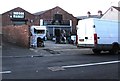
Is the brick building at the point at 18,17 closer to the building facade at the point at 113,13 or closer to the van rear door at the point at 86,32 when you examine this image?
the building facade at the point at 113,13

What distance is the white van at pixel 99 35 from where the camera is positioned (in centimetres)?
2053

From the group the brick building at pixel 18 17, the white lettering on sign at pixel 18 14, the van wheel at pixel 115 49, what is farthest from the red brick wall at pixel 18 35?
the white lettering on sign at pixel 18 14

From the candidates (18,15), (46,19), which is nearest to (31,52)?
(18,15)

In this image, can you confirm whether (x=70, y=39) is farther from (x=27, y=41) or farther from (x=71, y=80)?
(x=71, y=80)

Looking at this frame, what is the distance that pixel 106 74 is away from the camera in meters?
11.4

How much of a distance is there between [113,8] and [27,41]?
3491 cm

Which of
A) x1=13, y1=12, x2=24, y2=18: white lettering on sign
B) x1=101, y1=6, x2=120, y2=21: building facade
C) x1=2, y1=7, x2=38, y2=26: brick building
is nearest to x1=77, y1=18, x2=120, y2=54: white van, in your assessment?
x1=101, y1=6, x2=120, y2=21: building facade

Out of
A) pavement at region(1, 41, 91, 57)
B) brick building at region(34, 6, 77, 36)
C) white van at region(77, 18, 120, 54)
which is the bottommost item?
pavement at region(1, 41, 91, 57)

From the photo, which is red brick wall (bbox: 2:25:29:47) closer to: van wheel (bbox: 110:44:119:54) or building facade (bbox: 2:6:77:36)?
van wheel (bbox: 110:44:119:54)

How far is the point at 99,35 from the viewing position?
20750mm

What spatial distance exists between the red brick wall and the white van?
284 inches

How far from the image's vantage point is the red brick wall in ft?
90.7

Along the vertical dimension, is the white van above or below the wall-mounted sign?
below

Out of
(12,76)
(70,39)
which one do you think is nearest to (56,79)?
(12,76)
